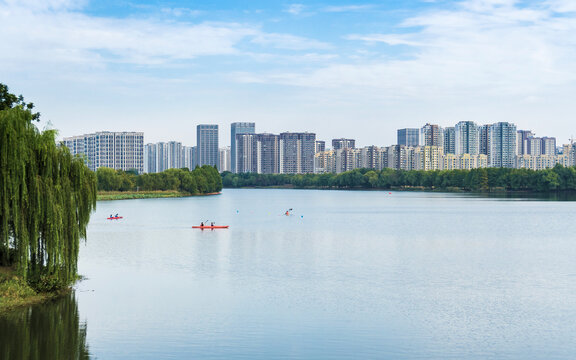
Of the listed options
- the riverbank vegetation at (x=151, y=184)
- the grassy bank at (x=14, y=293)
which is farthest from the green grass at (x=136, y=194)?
the grassy bank at (x=14, y=293)

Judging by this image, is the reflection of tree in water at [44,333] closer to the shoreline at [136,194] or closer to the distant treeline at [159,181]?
the shoreline at [136,194]

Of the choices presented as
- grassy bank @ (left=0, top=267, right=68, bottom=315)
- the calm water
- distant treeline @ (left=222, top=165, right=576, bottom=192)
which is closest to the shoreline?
the calm water

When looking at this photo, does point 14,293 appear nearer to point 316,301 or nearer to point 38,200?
point 38,200

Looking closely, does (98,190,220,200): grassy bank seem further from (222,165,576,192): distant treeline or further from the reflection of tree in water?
the reflection of tree in water

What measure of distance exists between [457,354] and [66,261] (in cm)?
1363

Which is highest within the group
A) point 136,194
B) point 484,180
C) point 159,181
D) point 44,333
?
point 484,180

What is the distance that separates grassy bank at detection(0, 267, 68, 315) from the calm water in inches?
23.0

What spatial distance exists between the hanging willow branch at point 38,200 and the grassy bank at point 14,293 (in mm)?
445

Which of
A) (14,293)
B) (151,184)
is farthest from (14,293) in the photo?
(151,184)

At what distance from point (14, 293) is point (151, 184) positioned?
112118 millimetres

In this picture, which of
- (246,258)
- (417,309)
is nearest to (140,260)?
(246,258)

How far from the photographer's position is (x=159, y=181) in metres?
133

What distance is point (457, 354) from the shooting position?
703 inches

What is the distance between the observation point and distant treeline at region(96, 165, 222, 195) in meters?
123
